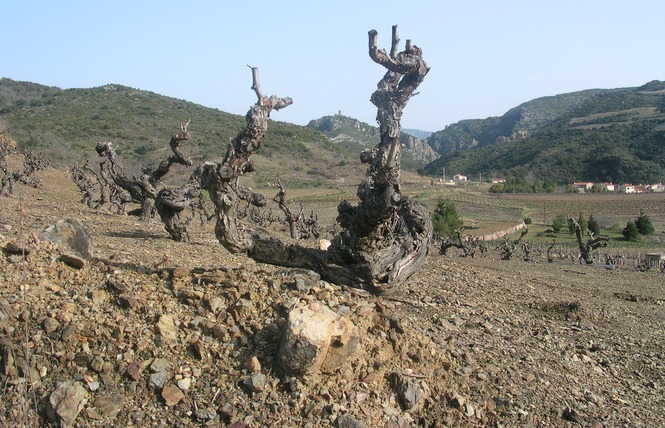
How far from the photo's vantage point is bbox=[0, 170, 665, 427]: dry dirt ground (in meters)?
4.21

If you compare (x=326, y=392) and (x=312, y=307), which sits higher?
(x=312, y=307)

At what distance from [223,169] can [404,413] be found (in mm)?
3367

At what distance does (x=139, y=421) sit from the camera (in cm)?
405

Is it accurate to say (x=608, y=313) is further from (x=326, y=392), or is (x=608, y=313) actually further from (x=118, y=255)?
(x=118, y=255)

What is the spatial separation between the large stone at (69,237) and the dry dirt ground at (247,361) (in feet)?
0.50

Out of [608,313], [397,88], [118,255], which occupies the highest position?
[397,88]

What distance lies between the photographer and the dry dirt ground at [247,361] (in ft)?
→ 13.8

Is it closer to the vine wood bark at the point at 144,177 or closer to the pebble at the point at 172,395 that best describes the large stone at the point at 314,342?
the pebble at the point at 172,395

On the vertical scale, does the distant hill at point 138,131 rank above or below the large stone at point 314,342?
above

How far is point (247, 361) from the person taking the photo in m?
4.62

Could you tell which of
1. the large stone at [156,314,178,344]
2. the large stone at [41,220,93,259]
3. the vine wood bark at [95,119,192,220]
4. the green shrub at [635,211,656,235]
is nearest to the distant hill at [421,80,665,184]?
the green shrub at [635,211,656,235]

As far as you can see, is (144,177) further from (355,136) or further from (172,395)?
(355,136)

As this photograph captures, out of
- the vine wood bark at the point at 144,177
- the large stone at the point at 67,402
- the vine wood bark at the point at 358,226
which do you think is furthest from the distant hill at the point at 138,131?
the large stone at the point at 67,402

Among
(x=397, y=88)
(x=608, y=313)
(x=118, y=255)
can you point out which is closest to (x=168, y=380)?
(x=118, y=255)
